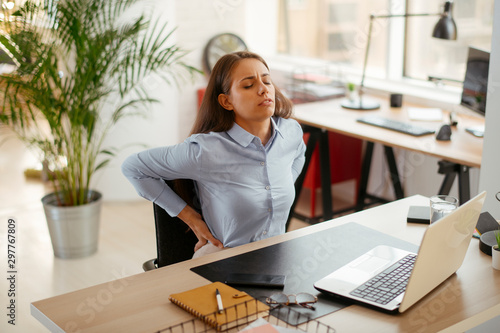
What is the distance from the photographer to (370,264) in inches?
70.6

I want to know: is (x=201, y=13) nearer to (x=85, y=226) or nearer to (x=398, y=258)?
(x=85, y=226)

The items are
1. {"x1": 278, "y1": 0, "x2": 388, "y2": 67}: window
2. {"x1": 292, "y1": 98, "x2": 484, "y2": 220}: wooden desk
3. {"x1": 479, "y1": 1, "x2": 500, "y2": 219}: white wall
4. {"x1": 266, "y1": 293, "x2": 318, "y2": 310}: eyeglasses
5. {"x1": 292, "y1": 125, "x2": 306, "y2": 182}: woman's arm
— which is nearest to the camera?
{"x1": 266, "y1": 293, "x2": 318, "y2": 310}: eyeglasses

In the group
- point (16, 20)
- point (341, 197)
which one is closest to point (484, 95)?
point (341, 197)

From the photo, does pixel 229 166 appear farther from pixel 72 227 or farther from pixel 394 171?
pixel 394 171

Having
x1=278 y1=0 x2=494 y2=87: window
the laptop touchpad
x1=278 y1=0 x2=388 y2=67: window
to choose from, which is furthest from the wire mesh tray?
x1=278 y1=0 x2=388 y2=67: window

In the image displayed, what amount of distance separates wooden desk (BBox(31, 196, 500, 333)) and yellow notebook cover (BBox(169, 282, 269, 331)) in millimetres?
31

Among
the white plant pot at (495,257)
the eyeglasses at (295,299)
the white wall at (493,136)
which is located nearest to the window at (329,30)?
the white wall at (493,136)

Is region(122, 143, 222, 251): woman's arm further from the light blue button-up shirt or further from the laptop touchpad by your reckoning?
the laptop touchpad

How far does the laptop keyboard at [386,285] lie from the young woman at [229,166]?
0.54 m

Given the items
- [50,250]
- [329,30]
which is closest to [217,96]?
[50,250]

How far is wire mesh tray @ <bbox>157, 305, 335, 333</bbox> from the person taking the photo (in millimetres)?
1478

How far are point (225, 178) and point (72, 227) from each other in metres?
1.77

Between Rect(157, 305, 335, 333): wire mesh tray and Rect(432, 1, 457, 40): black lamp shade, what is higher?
Rect(432, 1, 457, 40): black lamp shade

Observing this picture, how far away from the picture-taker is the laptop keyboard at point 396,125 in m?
3.36
